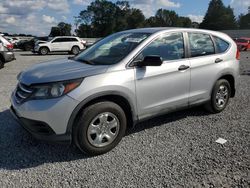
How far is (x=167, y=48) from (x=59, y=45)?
2153 cm

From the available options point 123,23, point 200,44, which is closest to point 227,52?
point 200,44

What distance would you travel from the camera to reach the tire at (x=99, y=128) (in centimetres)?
370

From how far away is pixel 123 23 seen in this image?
99938 mm

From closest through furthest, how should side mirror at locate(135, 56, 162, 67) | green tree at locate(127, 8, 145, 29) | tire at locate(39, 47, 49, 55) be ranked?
side mirror at locate(135, 56, 162, 67), tire at locate(39, 47, 49, 55), green tree at locate(127, 8, 145, 29)

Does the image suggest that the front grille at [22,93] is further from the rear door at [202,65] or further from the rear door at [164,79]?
the rear door at [202,65]

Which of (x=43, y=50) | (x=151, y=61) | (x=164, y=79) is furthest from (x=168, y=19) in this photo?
(x=151, y=61)

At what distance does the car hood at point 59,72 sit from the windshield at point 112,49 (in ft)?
0.92

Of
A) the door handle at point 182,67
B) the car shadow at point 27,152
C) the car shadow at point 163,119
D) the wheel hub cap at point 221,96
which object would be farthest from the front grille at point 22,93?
the wheel hub cap at point 221,96

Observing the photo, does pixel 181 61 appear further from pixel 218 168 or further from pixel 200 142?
pixel 218 168

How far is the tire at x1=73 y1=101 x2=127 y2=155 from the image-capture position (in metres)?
3.70

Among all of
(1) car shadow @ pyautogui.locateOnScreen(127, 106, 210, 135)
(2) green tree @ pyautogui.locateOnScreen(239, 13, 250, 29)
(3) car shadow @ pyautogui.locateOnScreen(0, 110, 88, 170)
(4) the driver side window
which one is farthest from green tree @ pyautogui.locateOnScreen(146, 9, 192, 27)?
(3) car shadow @ pyautogui.locateOnScreen(0, 110, 88, 170)

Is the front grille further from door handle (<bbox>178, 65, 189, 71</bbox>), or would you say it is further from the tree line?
the tree line

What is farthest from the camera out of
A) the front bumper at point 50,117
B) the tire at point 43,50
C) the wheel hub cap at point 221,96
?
the tire at point 43,50

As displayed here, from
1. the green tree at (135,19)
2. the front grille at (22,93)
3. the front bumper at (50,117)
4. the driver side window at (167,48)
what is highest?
Answer: the green tree at (135,19)
